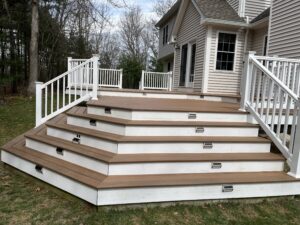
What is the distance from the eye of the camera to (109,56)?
2764 centimetres

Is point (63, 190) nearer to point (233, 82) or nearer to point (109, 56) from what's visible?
point (233, 82)

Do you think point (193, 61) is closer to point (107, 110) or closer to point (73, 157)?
point (107, 110)

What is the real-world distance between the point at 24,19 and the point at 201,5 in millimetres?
11211

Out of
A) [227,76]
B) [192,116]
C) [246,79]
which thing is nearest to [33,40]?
[227,76]

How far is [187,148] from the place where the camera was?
131 inches

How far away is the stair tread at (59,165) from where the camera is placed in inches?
109

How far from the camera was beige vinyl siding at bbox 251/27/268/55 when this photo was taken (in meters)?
8.12

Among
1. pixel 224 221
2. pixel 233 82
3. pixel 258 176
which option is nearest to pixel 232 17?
pixel 233 82

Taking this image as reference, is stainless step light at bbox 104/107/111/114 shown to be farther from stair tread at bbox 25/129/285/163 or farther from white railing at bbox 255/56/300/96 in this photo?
→ white railing at bbox 255/56/300/96

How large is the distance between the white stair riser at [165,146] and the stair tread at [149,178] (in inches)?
14.0

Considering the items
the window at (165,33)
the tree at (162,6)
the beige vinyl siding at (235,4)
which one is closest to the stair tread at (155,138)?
the beige vinyl siding at (235,4)

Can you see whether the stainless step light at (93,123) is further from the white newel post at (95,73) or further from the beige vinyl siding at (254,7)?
the beige vinyl siding at (254,7)

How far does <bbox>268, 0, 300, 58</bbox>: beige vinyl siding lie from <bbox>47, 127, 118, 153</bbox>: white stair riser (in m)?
4.71

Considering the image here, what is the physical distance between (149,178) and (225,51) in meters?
6.80
